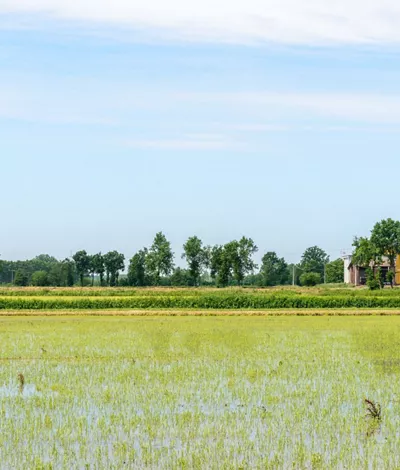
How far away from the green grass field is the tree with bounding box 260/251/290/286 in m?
95.5

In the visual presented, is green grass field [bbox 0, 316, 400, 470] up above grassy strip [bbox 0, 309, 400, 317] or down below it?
below

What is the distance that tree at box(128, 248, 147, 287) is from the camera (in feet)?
337

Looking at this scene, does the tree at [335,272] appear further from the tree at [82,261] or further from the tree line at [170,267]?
the tree at [82,261]

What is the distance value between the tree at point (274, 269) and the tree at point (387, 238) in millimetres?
34324

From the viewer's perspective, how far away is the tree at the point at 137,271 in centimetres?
10275

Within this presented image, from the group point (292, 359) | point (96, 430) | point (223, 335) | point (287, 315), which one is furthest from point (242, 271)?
point (96, 430)

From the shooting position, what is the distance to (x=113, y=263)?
115812mm

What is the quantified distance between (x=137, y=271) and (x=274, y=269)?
29810 mm

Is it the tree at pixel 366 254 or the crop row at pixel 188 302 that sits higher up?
the tree at pixel 366 254

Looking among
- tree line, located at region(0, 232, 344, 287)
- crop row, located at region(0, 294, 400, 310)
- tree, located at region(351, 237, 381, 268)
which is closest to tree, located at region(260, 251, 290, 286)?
tree line, located at region(0, 232, 344, 287)

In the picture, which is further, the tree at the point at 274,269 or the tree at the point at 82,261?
the tree at the point at 274,269

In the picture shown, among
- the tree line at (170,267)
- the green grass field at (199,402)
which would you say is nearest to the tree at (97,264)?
the tree line at (170,267)

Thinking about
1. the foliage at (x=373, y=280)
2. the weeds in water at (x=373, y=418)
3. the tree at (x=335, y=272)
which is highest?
the tree at (x=335, y=272)

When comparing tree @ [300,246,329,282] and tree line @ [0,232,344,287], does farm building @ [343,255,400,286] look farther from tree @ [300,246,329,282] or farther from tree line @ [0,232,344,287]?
tree @ [300,246,329,282]
